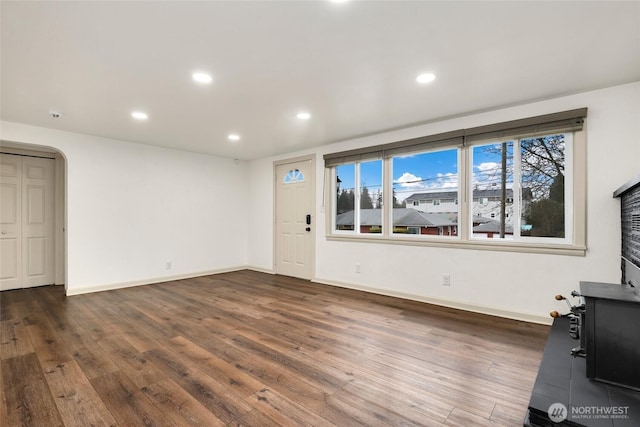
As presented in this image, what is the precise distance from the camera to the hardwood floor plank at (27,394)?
1.68 metres

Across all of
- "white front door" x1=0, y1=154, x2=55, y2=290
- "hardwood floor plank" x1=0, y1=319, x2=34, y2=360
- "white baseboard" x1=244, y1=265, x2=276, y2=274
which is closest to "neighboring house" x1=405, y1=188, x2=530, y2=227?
"white baseboard" x1=244, y1=265, x2=276, y2=274

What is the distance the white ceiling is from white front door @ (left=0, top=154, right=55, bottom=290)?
64.5 inches

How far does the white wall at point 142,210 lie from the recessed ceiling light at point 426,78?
459 centimetres

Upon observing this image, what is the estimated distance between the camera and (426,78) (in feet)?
8.79

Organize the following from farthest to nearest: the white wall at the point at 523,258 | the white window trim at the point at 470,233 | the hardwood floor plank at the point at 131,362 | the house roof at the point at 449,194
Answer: the house roof at the point at 449,194
the white window trim at the point at 470,233
the white wall at the point at 523,258
the hardwood floor plank at the point at 131,362

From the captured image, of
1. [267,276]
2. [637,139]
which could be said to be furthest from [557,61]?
[267,276]

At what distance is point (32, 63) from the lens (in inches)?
94.9

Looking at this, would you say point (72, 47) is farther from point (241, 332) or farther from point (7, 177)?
point (7, 177)

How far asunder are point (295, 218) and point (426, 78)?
11.9ft

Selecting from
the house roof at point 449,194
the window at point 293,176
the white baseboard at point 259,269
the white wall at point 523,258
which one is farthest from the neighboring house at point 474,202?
the white baseboard at point 259,269

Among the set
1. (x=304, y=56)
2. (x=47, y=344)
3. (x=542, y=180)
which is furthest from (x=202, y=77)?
(x=542, y=180)

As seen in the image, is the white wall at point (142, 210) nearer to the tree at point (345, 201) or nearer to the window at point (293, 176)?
the window at point (293, 176)

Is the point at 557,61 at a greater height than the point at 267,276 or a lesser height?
greater

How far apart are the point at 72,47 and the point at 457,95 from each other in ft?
11.1
